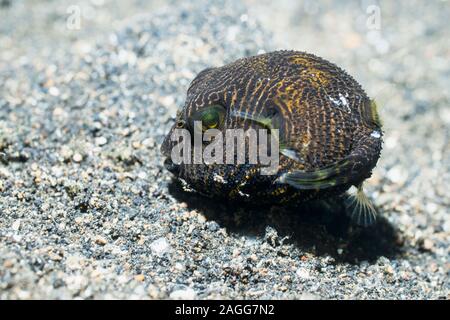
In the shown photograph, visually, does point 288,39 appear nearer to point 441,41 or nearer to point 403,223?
point 441,41

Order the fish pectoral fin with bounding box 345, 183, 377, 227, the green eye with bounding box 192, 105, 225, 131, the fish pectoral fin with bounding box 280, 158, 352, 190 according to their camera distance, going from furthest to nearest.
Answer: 1. the fish pectoral fin with bounding box 345, 183, 377, 227
2. the green eye with bounding box 192, 105, 225, 131
3. the fish pectoral fin with bounding box 280, 158, 352, 190

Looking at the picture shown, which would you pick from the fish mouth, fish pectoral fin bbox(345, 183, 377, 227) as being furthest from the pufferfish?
fish pectoral fin bbox(345, 183, 377, 227)

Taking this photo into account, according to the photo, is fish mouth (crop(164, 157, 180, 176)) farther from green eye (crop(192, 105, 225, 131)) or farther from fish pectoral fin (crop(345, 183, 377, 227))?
fish pectoral fin (crop(345, 183, 377, 227))

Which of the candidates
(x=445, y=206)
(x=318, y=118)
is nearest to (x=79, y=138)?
(x=318, y=118)

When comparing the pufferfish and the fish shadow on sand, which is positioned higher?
the pufferfish

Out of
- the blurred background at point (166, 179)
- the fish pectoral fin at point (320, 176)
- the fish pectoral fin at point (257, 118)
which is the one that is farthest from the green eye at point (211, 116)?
the blurred background at point (166, 179)

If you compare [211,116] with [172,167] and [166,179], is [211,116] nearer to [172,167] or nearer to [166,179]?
[172,167]

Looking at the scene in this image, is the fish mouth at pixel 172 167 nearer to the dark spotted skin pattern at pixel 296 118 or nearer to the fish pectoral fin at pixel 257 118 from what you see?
the dark spotted skin pattern at pixel 296 118
